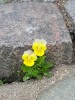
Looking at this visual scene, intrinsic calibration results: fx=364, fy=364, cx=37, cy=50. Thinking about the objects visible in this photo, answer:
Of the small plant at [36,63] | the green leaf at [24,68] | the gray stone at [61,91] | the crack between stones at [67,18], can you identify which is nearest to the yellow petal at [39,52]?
the small plant at [36,63]

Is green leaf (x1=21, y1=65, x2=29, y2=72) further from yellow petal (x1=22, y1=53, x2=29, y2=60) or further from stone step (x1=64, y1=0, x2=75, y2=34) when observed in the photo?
stone step (x1=64, y1=0, x2=75, y2=34)

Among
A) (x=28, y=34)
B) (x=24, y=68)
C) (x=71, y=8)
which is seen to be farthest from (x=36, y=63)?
(x=71, y=8)

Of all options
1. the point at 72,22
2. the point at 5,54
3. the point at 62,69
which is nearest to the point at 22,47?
the point at 5,54

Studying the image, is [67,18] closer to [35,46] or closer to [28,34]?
[28,34]

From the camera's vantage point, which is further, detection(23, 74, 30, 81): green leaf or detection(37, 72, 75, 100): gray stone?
detection(23, 74, 30, 81): green leaf

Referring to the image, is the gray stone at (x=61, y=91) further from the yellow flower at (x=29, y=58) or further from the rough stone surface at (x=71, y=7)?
the rough stone surface at (x=71, y=7)

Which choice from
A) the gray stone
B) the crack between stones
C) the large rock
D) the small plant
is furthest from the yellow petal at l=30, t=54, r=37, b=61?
the crack between stones

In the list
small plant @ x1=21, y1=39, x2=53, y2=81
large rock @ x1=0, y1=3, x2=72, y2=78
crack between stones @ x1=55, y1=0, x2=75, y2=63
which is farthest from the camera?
crack between stones @ x1=55, y1=0, x2=75, y2=63

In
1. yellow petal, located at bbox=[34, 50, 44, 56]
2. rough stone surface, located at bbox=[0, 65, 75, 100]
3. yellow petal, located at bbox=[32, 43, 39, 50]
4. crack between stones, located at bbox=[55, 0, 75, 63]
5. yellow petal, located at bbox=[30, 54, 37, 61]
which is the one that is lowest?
rough stone surface, located at bbox=[0, 65, 75, 100]
